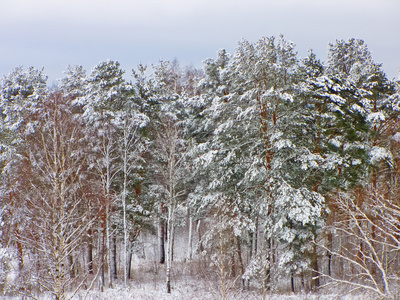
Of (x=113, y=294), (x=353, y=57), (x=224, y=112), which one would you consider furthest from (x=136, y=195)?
(x=353, y=57)

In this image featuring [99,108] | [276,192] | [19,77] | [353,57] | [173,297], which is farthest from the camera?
[353,57]

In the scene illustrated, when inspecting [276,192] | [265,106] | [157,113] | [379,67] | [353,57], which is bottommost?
[276,192]

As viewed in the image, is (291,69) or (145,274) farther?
(145,274)

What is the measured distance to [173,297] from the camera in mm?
16562

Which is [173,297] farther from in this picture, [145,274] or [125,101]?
[125,101]

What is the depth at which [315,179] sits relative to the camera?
17.0m

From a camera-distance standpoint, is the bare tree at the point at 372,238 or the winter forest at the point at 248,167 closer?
the bare tree at the point at 372,238

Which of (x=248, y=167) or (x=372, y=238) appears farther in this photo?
(x=248, y=167)

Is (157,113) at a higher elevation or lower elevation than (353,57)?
lower

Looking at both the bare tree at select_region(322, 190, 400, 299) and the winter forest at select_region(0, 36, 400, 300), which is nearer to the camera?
the bare tree at select_region(322, 190, 400, 299)

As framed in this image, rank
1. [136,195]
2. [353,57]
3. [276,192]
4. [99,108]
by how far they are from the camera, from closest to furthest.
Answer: [276,192] → [99,108] → [136,195] → [353,57]

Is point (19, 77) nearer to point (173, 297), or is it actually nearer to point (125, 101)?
point (125, 101)

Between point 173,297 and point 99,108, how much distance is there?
1192 centimetres

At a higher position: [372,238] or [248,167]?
[248,167]
